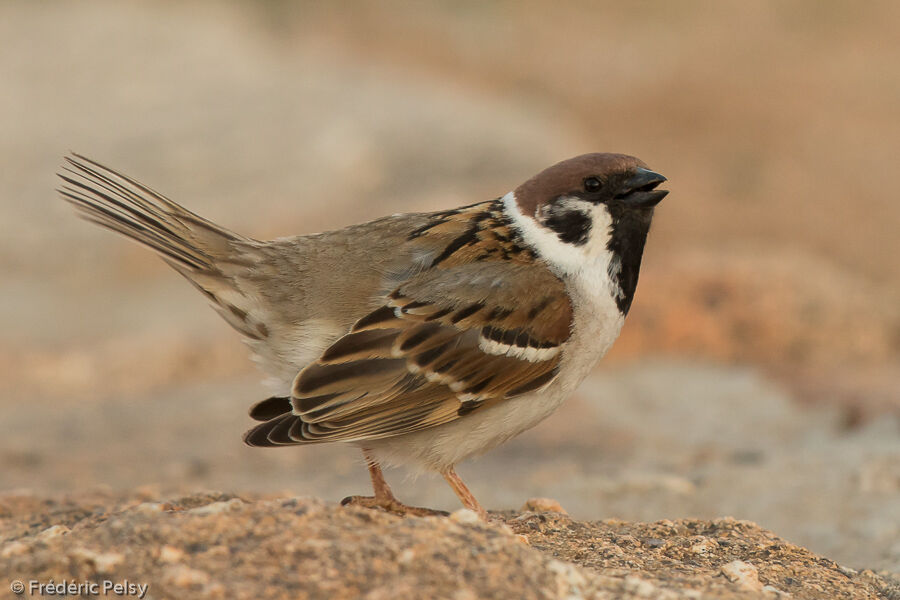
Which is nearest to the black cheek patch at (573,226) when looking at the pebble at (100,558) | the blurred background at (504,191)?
the blurred background at (504,191)

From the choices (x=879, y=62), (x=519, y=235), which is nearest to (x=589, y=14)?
(x=879, y=62)

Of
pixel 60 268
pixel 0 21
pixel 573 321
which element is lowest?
pixel 573 321

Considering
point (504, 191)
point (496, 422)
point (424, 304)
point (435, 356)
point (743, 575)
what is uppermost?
point (504, 191)

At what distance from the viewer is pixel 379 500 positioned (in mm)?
5180

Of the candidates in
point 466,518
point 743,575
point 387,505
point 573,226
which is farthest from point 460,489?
point 743,575

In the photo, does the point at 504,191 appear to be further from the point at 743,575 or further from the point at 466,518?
the point at 466,518

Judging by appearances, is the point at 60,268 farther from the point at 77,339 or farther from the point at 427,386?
the point at 427,386

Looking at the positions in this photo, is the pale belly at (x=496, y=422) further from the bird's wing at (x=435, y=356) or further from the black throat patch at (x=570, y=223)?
the black throat patch at (x=570, y=223)

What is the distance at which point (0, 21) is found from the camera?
1930 centimetres

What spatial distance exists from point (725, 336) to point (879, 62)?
35.4ft

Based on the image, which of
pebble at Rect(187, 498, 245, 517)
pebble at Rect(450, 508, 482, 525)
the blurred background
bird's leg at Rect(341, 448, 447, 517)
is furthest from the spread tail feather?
pebble at Rect(450, 508, 482, 525)

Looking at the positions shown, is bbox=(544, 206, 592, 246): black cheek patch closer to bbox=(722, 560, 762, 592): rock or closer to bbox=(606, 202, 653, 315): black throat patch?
bbox=(606, 202, 653, 315): black throat patch

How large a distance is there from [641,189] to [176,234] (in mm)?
2171

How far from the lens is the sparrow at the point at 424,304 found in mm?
4930
